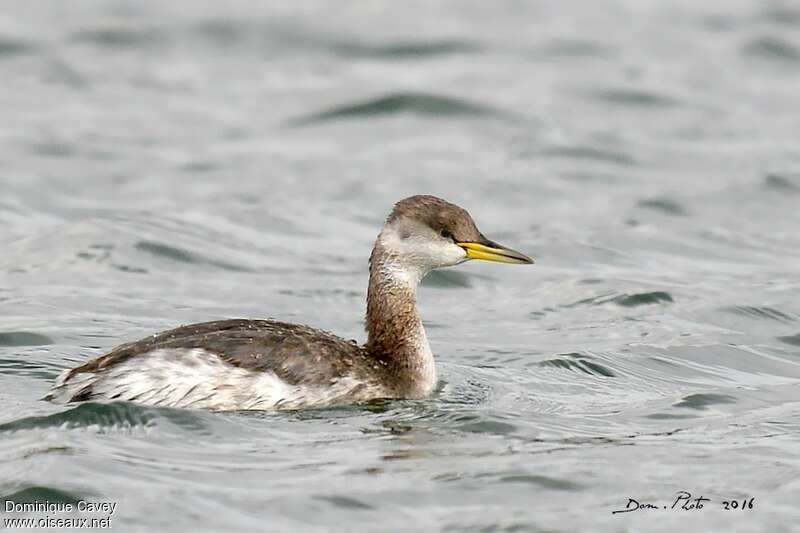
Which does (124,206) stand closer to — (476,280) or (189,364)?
(476,280)

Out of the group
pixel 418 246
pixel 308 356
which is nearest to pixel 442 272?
pixel 418 246

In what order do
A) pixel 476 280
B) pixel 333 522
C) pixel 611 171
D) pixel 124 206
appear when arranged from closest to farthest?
pixel 333 522 < pixel 476 280 < pixel 124 206 < pixel 611 171

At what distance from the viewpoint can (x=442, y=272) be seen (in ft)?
48.3

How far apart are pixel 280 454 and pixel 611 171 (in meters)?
10.2

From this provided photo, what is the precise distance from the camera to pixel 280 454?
9016 mm

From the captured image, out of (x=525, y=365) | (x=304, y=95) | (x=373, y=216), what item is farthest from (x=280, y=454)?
(x=304, y=95)

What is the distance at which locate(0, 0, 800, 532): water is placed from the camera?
880 centimetres

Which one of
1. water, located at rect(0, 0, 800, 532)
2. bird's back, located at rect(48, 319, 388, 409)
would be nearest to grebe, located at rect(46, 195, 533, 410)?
bird's back, located at rect(48, 319, 388, 409)

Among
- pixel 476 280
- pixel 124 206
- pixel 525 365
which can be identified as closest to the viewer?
pixel 525 365

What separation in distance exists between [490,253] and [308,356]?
4.58 feet

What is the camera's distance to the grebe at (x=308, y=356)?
9406mm
